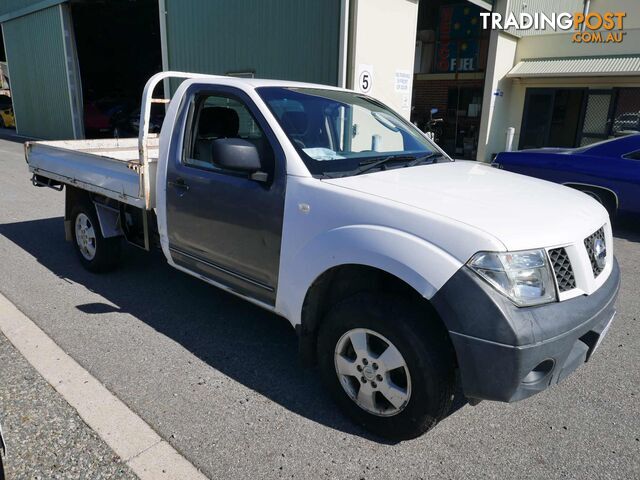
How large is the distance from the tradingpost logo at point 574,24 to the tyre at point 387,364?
43.2 feet

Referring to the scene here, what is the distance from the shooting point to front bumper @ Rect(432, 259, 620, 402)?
2.27 metres

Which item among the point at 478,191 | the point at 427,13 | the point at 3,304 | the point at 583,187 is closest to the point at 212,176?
the point at 478,191

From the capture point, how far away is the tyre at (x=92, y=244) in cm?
501

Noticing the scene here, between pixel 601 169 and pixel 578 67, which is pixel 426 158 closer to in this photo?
pixel 601 169

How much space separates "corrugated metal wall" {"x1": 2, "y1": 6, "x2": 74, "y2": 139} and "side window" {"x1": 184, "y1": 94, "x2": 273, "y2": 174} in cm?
1719

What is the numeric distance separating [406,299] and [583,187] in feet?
A: 19.1

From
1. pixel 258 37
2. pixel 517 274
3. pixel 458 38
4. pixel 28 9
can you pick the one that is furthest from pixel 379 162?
pixel 28 9

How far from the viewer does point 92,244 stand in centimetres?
513

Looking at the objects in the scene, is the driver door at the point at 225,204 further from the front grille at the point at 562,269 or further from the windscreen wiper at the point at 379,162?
the front grille at the point at 562,269

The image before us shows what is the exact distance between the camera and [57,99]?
63.5ft

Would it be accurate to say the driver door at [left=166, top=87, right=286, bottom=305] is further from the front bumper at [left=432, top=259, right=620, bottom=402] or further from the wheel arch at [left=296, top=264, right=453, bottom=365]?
the front bumper at [left=432, top=259, right=620, bottom=402]

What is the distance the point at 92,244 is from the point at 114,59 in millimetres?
28299

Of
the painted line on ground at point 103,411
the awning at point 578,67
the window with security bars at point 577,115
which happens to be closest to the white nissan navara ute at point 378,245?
the painted line on ground at point 103,411

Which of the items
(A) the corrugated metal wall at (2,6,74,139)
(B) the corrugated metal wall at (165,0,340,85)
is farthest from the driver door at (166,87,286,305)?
(A) the corrugated metal wall at (2,6,74,139)
